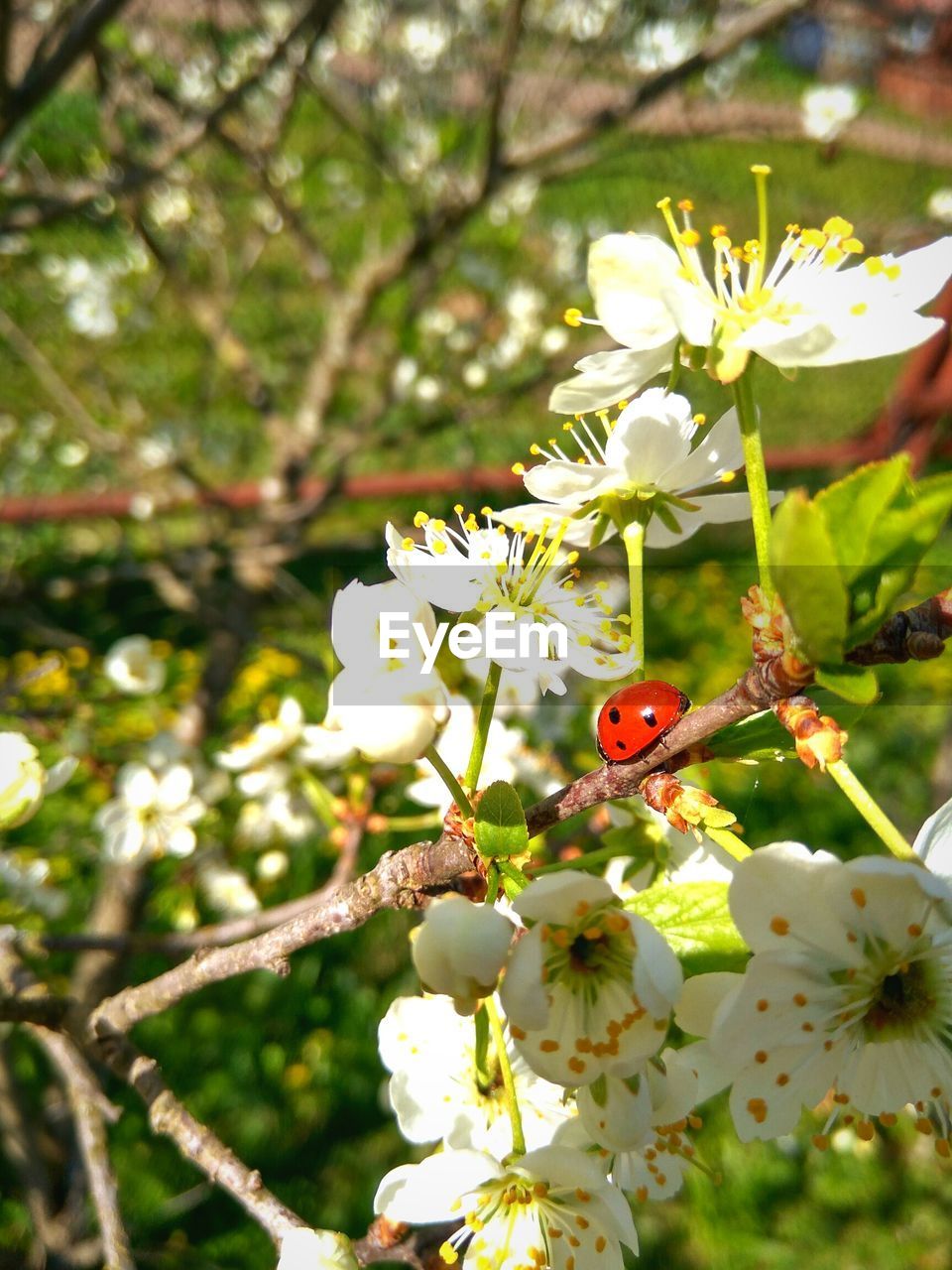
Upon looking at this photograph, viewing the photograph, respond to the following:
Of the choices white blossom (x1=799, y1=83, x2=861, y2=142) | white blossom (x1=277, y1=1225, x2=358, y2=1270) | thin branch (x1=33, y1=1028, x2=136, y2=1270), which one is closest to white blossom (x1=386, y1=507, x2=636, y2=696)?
white blossom (x1=277, y1=1225, x2=358, y2=1270)

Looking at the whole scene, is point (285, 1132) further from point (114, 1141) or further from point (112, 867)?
point (112, 867)

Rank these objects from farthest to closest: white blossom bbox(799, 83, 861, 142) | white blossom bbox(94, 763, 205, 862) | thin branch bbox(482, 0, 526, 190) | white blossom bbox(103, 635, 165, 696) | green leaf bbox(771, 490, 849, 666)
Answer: white blossom bbox(799, 83, 861, 142) → white blossom bbox(103, 635, 165, 696) → thin branch bbox(482, 0, 526, 190) → white blossom bbox(94, 763, 205, 862) → green leaf bbox(771, 490, 849, 666)

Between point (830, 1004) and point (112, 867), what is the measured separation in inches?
78.5

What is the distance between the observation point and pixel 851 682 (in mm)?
629

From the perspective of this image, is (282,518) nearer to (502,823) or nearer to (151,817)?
(151,817)

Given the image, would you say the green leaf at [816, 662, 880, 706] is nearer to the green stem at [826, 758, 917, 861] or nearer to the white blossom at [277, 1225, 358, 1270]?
the green stem at [826, 758, 917, 861]

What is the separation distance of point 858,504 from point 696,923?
0.36 metres

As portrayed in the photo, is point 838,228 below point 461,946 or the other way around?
the other way around

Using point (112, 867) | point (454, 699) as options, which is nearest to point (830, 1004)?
point (454, 699)

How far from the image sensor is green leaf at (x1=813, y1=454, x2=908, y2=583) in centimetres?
57

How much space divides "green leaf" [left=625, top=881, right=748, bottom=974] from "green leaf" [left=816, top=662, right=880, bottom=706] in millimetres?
213

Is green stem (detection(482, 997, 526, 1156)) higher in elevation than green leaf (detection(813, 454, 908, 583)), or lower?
lower

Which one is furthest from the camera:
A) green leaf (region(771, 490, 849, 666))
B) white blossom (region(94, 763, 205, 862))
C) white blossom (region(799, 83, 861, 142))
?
white blossom (region(799, 83, 861, 142))

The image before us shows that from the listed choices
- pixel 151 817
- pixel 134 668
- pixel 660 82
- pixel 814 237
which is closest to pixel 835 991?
pixel 814 237
